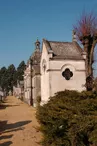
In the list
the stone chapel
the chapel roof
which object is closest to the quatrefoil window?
the stone chapel

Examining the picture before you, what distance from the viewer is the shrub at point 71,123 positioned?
7.88m

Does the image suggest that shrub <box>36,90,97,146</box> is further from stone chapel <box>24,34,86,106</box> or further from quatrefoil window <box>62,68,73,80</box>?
quatrefoil window <box>62,68,73,80</box>

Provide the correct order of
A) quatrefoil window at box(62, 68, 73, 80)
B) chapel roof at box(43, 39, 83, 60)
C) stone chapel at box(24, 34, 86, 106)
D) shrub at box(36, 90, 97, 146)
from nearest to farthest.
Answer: shrub at box(36, 90, 97, 146) < stone chapel at box(24, 34, 86, 106) < quatrefoil window at box(62, 68, 73, 80) < chapel roof at box(43, 39, 83, 60)

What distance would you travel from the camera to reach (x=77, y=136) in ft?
26.4

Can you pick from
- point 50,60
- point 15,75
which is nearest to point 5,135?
point 50,60

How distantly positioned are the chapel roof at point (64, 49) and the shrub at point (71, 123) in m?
10.0

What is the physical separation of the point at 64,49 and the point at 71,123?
12.7 metres

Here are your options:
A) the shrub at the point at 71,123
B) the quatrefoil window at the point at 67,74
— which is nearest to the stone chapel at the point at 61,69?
the quatrefoil window at the point at 67,74

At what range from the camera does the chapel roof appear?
19.2 metres

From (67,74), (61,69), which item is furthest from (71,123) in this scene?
(67,74)

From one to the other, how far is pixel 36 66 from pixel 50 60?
995 centimetres

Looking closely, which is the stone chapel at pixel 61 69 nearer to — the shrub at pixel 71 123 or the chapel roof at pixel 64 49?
the chapel roof at pixel 64 49

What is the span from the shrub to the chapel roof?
10000 mm

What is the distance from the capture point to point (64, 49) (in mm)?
20141
